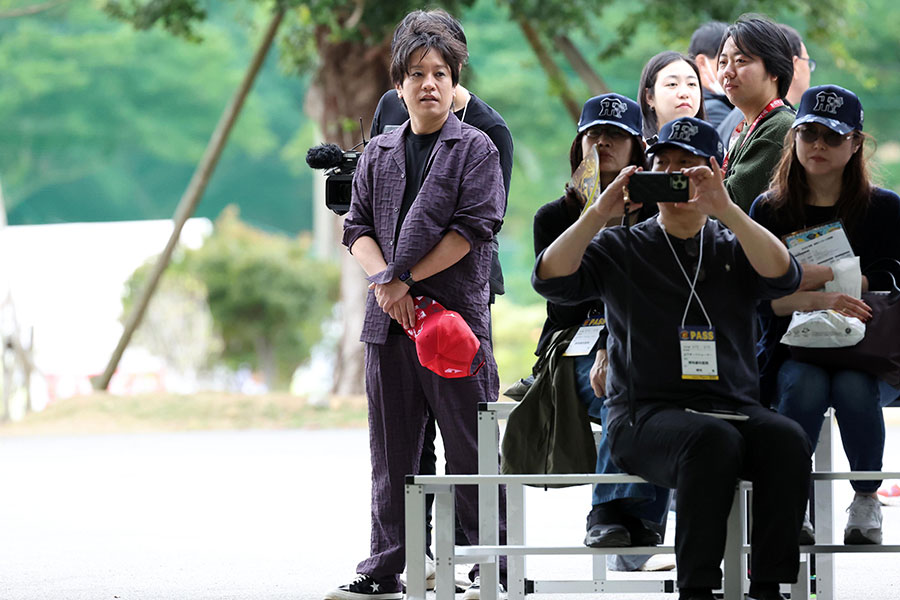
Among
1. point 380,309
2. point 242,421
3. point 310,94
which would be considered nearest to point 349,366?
point 242,421

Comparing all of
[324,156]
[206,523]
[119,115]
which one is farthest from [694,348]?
[119,115]

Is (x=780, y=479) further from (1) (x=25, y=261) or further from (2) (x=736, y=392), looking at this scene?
(1) (x=25, y=261)

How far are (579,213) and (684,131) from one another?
0.47 meters

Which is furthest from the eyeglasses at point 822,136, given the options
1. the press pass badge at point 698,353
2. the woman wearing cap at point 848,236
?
the press pass badge at point 698,353

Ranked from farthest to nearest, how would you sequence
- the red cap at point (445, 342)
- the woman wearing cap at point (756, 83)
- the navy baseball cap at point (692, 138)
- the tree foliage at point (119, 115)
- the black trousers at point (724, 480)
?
the tree foliage at point (119, 115), the woman wearing cap at point (756, 83), the red cap at point (445, 342), the navy baseball cap at point (692, 138), the black trousers at point (724, 480)

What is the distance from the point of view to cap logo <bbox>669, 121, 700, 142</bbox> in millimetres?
3291

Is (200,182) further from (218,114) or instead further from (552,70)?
(218,114)

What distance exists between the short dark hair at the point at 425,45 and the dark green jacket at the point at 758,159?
0.87 meters

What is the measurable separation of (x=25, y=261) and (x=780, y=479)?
20591 mm

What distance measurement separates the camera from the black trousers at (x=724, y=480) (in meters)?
3.02

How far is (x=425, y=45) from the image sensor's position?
12.8 feet

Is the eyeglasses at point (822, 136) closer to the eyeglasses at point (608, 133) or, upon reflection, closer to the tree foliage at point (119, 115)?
the eyeglasses at point (608, 133)

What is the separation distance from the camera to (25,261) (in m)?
22.2

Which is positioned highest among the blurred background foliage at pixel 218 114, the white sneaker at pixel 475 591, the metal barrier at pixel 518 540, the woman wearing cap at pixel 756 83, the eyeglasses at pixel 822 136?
the blurred background foliage at pixel 218 114
